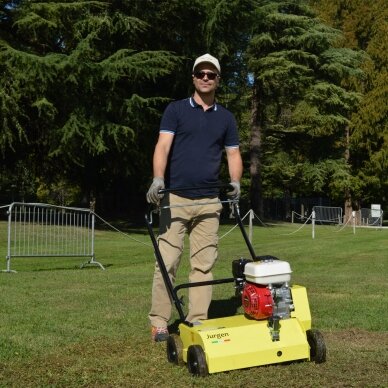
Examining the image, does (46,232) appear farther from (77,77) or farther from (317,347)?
(317,347)

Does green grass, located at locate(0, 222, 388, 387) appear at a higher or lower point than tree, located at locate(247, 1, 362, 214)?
lower

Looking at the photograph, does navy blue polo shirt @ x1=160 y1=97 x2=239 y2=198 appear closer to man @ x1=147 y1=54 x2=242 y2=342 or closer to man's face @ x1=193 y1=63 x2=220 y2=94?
man @ x1=147 y1=54 x2=242 y2=342

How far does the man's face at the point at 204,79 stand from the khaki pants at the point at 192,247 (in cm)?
89

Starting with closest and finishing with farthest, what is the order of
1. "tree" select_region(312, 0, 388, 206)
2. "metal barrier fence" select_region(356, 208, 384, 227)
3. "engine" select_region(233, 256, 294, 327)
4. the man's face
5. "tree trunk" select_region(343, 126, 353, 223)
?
"engine" select_region(233, 256, 294, 327)
the man's face
"metal barrier fence" select_region(356, 208, 384, 227)
"tree trunk" select_region(343, 126, 353, 223)
"tree" select_region(312, 0, 388, 206)

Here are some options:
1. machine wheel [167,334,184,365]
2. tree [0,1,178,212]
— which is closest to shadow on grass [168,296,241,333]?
machine wheel [167,334,184,365]

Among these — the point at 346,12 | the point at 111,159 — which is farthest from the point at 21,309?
the point at 346,12

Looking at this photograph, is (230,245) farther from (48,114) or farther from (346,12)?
(346,12)

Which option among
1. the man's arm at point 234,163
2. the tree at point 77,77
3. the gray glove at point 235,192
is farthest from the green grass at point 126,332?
the tree at point 77,77

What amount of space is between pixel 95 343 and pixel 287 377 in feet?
5.53

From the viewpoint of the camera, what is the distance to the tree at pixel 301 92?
107ft

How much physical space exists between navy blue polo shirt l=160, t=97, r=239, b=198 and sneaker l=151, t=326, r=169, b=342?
1095 millimetres

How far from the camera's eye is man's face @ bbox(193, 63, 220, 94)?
5145mm

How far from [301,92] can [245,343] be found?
31013 mm

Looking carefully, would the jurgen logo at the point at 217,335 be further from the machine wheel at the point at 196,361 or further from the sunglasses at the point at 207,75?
the sunglasses at the point at 207,75
